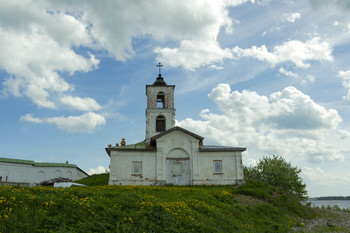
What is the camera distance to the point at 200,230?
11516mm

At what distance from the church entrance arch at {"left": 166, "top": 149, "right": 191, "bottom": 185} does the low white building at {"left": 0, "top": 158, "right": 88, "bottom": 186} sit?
81.3 feet

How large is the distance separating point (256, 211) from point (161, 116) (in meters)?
22.0

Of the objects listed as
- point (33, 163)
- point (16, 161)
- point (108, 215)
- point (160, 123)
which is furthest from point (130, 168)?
point (33, 163)

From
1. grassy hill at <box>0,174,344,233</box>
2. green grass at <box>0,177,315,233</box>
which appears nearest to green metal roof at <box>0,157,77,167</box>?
grassy hill at <box>0,174,344,233</box>

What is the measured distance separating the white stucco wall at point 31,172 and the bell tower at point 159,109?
20773 millimetres

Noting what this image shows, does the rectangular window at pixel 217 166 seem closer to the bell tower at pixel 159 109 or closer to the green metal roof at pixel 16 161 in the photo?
the bell tower at pixel 159 109

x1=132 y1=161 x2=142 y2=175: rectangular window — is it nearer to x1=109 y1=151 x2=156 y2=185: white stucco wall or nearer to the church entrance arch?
x1=109 y1=151 x2=156 y2=185: white stucco wall

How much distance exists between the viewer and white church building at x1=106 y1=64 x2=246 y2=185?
28.8 m

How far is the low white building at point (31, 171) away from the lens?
4291 centimetres

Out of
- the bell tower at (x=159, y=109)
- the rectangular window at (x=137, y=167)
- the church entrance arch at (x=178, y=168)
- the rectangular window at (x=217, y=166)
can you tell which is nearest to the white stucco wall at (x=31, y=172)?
the bell tower at (x=159, y=109)

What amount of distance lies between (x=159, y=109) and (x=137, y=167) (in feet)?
36.5

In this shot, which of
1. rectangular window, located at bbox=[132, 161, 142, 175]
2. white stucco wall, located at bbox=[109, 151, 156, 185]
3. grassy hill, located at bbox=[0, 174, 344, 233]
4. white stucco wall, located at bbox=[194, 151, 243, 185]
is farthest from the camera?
white stucco wall, located at bbox=[194, 151, 243, 185]

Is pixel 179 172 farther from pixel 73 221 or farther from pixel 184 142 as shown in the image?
pixel 73 221

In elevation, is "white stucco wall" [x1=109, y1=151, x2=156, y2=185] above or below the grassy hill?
above
